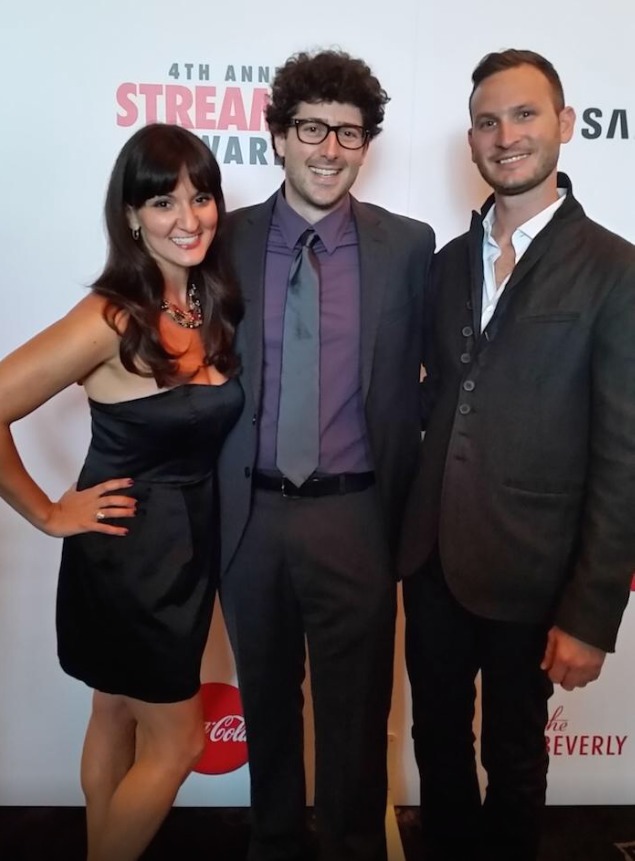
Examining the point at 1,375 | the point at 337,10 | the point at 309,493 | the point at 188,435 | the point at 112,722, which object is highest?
the point at 337,10

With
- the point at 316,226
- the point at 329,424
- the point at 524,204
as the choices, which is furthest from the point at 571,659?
the point at 316,226

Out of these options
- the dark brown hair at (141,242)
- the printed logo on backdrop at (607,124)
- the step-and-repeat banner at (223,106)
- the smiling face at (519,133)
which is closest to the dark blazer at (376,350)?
the dark brown hair at (141,242)

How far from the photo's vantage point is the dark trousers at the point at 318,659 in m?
1.55

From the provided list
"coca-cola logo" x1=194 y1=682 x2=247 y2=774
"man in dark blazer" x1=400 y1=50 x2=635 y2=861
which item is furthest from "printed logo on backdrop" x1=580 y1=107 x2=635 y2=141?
"coca-cola logo" x1=194 y1=682 x2=247 y2=774

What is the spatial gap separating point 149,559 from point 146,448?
0.73 ft

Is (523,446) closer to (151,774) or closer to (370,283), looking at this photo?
(370,283)

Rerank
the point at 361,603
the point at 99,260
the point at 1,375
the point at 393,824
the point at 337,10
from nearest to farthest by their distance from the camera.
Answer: the point at 1,375 → the point at 361,603 → the point at 337,10 → the point at 99,260 → the point at 393,824

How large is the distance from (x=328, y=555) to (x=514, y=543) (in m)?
0.38

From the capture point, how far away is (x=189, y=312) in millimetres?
1488

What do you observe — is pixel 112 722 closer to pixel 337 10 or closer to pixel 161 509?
pixel 161 509

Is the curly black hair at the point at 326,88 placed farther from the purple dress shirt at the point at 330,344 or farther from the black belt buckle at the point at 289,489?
the black belt buckle at the point at 289,489

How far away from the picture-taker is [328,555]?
1.54 metres

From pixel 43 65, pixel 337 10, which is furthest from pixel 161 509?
pixel 337 10

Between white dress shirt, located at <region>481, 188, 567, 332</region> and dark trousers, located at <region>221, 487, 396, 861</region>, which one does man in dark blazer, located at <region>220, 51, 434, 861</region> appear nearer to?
dark trousers, located at <region>221, 487, 396, 861</region>
